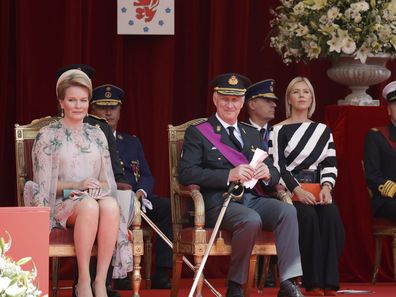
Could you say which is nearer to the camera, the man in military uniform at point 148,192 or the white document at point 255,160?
the white document at point 255,160

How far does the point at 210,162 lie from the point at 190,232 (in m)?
0.45

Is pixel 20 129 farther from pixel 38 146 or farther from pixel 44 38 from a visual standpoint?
pixel 44 38

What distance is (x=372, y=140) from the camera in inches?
282

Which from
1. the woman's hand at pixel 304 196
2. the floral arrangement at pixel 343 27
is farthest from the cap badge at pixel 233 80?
the floral arrangement at pixel 343 27

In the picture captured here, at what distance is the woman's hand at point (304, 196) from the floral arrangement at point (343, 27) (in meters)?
0.97

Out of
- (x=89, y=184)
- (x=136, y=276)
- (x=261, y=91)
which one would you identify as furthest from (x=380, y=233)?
(x=89, y=184)

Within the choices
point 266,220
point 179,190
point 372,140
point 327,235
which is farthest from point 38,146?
point 372,140

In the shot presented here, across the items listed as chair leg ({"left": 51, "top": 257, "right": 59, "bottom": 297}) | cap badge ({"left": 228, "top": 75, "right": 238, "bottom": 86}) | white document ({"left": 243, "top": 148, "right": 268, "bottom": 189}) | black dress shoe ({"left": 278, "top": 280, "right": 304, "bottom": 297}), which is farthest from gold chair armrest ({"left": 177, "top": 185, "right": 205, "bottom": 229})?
chair leg ({"left": 51, "top": 257, "right": 59, "bottom": 297})

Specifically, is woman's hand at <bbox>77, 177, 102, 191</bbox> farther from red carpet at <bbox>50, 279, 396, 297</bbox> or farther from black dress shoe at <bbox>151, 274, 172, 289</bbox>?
black dress shoe at <bbox>151, 274, 172, 289</bbox>

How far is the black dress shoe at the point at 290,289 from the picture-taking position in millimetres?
5906

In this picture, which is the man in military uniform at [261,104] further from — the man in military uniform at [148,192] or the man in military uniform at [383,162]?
the man in military uniform at [148,192]

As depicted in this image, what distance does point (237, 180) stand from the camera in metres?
5.96

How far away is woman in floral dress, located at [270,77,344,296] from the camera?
662 cm

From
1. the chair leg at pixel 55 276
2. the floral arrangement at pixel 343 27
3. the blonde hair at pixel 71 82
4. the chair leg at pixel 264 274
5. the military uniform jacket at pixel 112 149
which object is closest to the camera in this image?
the blonde hair at pixel 71 82
